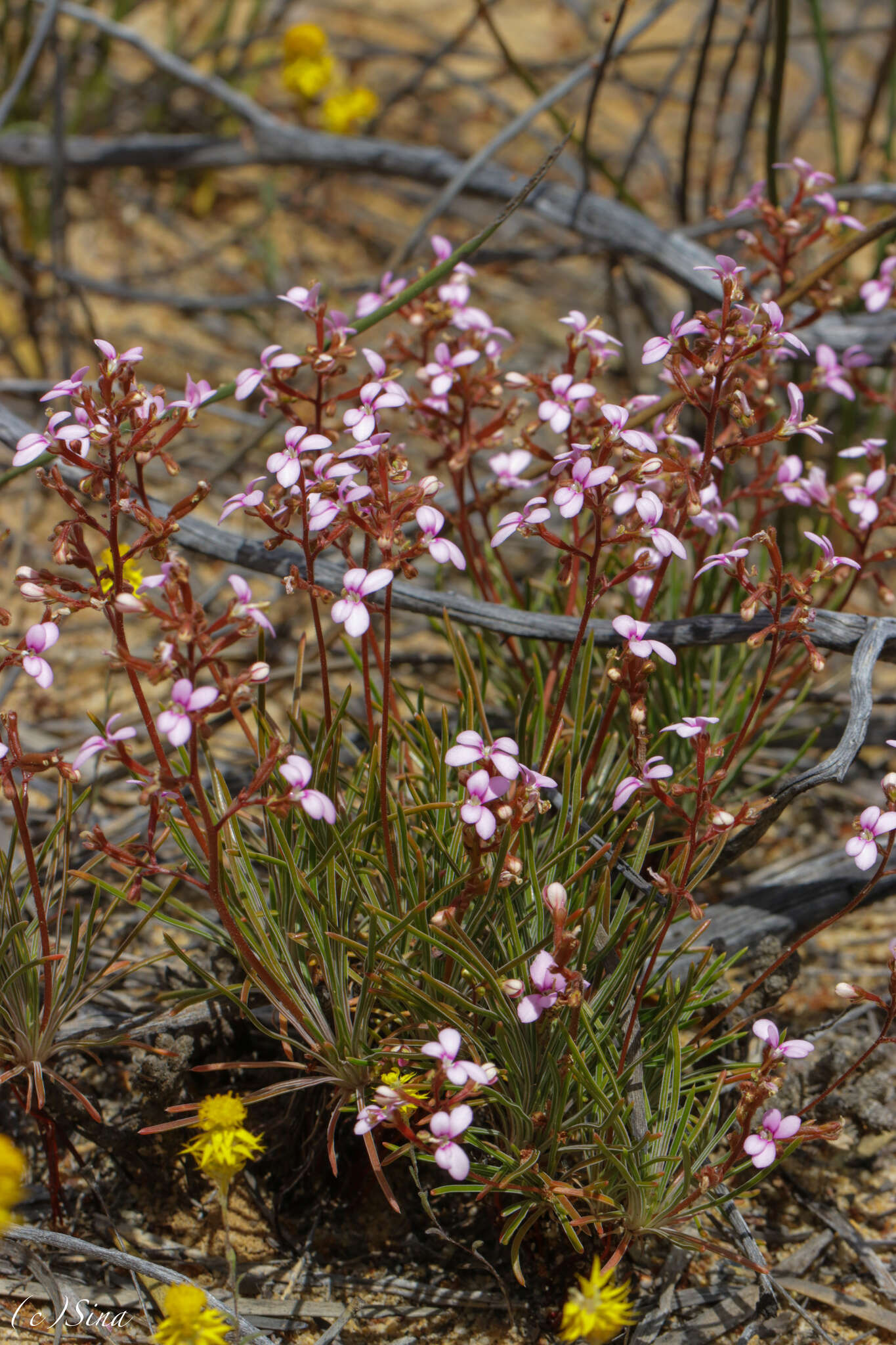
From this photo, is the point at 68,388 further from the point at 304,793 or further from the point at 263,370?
the point at 304,793

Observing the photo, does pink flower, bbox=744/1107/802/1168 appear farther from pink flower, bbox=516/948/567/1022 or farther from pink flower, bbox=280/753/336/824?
pink flower, bbox=280/753/336/824

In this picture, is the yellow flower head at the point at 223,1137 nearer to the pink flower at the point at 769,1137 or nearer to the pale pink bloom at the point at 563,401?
the pink flower at the point at 769,1137

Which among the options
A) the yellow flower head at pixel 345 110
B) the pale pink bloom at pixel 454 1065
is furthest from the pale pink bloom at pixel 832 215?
the yellow flower head at pixel 345 110

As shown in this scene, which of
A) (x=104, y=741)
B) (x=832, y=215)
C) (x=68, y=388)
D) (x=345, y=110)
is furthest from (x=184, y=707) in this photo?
(x=345, y=110)

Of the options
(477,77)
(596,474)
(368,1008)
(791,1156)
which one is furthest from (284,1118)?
(477,77)

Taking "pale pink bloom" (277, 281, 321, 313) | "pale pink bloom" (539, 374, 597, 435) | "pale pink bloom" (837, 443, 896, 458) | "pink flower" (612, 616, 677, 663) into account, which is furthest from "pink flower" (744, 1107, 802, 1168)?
"pale pink bloom" (277, 281, 321, 313)

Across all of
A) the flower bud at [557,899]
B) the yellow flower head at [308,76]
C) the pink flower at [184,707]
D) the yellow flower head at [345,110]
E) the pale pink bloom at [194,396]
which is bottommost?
the flower bud at [557,899]
